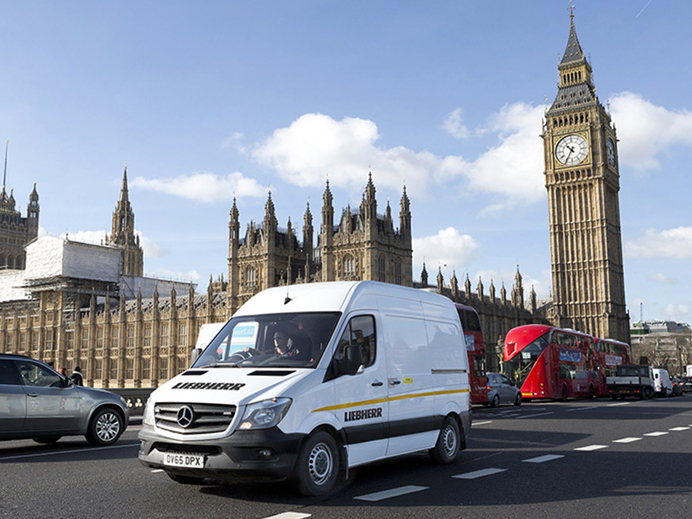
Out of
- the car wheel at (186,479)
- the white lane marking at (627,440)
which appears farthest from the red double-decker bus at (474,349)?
the car wheel at (186,479)

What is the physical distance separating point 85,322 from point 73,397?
68.7 m

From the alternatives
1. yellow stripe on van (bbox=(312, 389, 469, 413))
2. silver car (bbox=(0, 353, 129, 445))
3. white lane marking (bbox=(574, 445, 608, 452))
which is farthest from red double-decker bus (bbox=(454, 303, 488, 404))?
yellow stripe on van (bbox=(312, 389, 469, 413))

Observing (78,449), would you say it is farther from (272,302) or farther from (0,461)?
(272,302)

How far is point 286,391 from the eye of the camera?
679cm

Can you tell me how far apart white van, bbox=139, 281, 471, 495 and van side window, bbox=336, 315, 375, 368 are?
13mm

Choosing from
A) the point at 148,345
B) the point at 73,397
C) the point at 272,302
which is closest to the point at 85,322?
the point at 148,345

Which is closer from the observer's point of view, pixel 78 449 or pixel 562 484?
pixel 562 484

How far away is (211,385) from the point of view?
7.04 m

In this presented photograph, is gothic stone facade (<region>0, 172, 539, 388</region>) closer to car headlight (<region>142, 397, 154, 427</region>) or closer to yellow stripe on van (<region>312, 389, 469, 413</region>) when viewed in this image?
yellow stripe on van (<region>312, 389, 469, 413</region>)

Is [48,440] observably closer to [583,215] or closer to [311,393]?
[311,393]

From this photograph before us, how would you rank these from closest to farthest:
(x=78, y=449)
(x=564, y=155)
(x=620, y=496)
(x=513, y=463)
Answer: (x=620, y=496) → (x=513, y=463) → (x=78, y=449) → (x=564, y=155)

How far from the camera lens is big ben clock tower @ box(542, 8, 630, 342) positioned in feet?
273

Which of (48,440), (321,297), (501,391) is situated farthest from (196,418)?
(501,391)

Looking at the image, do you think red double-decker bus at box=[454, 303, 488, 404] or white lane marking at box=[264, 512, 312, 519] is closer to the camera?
white lane marking at box=[264, 512, 312, 519]
